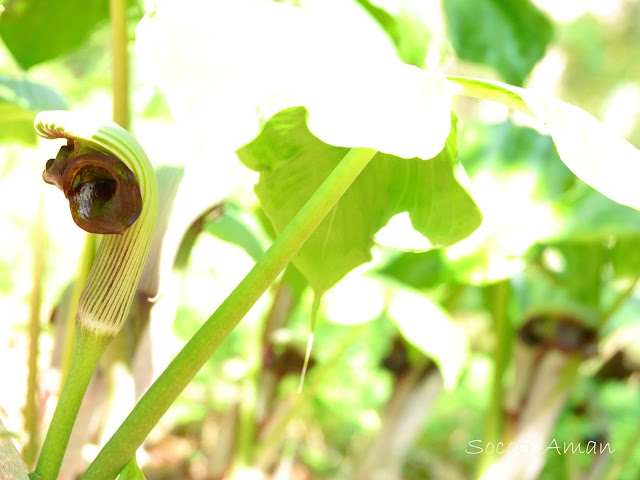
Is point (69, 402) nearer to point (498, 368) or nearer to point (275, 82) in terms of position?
point (275, 82)

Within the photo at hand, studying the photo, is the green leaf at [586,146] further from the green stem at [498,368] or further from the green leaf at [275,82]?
the green stem at [498,368]

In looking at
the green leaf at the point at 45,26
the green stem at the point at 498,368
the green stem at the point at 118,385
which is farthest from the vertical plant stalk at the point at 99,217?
the green stem at the point at 498,368

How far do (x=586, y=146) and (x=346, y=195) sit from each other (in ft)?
0.59

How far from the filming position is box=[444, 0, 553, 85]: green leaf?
835 mm

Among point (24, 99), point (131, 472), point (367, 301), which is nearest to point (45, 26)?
point (24, 99)

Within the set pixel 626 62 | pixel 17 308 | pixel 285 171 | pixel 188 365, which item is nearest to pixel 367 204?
pixel 285 171

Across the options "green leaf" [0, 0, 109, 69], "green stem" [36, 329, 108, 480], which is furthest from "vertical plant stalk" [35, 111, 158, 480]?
"green leaf" [0, 0, 109, 69]

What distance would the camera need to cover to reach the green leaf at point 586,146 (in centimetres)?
31

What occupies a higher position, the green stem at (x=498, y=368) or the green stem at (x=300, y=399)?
the green stem at (x=498, y=368)

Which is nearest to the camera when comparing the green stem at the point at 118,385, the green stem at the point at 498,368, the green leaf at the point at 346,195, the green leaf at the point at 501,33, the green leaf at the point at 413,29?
the green leaf at the point at 346,195

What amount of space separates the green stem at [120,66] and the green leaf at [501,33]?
17.2 inches

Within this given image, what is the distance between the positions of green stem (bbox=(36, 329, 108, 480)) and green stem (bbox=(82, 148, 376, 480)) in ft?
0.07

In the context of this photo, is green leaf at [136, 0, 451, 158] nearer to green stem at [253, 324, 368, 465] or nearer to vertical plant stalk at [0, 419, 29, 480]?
vertical plant stalk at [0, 419, 29, 480]

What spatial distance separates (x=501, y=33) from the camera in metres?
0.86
